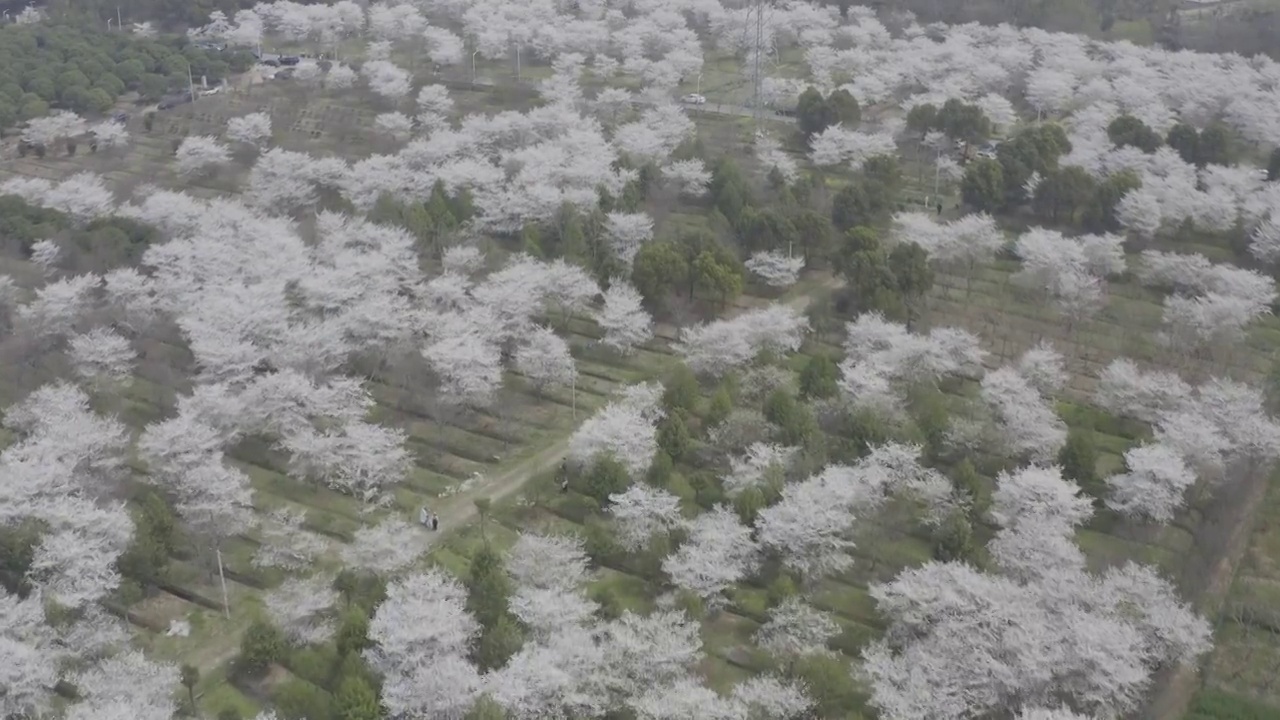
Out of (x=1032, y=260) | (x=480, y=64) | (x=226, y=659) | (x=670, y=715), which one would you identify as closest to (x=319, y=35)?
(x=480, y=64)

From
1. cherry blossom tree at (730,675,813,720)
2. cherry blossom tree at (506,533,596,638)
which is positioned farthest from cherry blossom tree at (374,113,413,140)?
cherry blossom tree at (730,675,813,720)

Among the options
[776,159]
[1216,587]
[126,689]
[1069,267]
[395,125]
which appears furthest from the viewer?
[395,125]

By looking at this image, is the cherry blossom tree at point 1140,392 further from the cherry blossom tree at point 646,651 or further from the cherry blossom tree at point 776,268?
the cherry blossom tree at point 646,651

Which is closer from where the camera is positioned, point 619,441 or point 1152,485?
point 1152,485

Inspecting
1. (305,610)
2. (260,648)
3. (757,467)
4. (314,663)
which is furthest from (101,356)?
(757,467)

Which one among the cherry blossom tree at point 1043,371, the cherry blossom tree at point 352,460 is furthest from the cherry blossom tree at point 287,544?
the cherry blossom tree at point 1043,371

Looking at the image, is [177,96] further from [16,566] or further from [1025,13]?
[1025,13]

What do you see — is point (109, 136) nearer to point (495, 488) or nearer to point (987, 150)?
point (495, 488)
